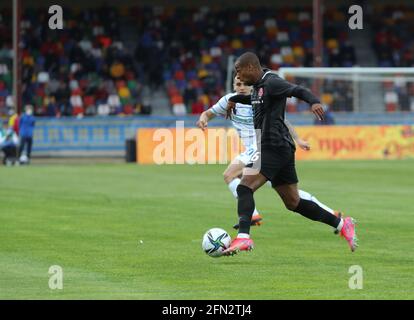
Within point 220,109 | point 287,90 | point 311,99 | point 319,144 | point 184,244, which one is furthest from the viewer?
point 319,144

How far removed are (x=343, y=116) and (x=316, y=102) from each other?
99.5 ft

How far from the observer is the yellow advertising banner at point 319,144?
38.1m

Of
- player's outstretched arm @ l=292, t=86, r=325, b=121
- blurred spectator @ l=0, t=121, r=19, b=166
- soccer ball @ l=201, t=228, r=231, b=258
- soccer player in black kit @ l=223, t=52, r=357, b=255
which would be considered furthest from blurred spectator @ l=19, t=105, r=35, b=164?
player's outstretched arm @ l=292, t=86, r=325, b=121

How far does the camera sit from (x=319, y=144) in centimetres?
3969

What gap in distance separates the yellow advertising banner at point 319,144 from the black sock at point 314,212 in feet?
82.4

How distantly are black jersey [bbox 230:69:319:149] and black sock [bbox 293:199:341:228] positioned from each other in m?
0.76

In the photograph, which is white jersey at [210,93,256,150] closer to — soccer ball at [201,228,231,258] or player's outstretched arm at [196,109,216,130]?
player's outstretched arm at [196,109,216,130]

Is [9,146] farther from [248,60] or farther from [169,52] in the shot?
[248,60]

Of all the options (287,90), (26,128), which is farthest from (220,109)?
(26,128)

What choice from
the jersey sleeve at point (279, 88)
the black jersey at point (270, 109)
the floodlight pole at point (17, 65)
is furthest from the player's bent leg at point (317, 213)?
the floodlight pole at point (17, 65)

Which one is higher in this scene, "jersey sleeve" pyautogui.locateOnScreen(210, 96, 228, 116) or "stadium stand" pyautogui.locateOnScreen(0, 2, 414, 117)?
"stadium stand" pyautogui.locateOnScreen(0, 2, 414, 117)

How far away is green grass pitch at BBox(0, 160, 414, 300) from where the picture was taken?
32.8 ft

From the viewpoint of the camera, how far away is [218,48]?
50.3 metres

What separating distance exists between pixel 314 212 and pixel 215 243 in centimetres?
129
